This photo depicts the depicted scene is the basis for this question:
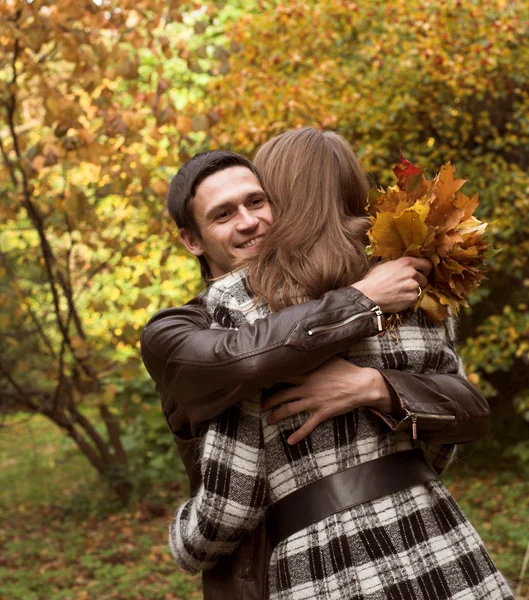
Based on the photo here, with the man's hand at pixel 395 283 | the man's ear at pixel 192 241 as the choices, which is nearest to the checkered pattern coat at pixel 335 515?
the man's hand at pixel 395 283

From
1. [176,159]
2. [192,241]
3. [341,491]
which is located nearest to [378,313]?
[341,491]

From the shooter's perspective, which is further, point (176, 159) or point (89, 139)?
point (176, 159)

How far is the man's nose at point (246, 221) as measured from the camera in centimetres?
201

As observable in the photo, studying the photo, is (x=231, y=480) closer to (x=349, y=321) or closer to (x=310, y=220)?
(x=349, y=321)

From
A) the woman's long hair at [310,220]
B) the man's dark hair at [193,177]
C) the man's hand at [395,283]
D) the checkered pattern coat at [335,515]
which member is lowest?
the checkered pattern coat at [335,515]

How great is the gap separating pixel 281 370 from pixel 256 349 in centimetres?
7

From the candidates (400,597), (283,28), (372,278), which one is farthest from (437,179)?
(283,28)

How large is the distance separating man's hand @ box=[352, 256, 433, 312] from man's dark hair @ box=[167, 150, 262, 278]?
1.51 ft

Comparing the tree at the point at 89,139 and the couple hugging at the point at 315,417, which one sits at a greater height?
the tree at the point at 89,139

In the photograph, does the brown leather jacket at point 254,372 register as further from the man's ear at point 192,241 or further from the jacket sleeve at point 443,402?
the man's ear at point 192,241

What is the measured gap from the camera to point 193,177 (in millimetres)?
2098

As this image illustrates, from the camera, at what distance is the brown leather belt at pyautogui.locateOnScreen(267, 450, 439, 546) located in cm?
171

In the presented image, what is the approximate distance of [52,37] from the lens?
14.7ft

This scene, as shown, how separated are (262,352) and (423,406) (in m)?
0.41
